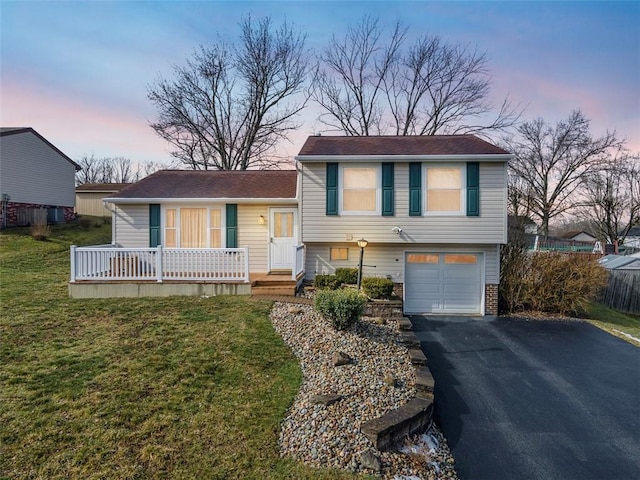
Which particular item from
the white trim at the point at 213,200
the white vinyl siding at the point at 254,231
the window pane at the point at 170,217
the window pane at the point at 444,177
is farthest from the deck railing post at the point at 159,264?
the window pane at the point at 444,177

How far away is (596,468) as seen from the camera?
3625 millimetres

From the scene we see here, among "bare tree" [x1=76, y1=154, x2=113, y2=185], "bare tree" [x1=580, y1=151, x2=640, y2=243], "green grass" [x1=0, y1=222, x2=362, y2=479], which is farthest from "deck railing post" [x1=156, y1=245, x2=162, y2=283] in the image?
"bare tree" [x1=76, y1=154, x2=113, y2=185]

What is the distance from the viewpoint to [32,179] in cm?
1941

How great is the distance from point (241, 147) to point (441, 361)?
2028cm

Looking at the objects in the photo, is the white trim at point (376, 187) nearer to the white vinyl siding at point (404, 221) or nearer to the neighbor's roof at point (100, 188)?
the white vinyl siding at point (404, 221)

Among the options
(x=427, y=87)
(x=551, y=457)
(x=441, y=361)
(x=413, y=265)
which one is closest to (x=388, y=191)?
(x=413, y=265)

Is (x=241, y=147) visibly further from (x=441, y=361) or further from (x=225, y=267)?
(x=441, y=361)

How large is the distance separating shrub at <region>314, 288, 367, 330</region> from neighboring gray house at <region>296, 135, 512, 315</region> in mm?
3666

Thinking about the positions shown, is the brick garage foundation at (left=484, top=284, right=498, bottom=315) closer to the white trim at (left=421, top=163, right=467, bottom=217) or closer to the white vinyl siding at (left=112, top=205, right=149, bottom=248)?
the white trim at (left=421, top=163, right=467, bottom=217)

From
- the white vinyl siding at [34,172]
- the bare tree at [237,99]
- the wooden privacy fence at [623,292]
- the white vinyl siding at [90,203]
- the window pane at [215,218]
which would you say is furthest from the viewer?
the white vinyl siding at [90,203]

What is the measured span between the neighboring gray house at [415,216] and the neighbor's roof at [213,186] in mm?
1804

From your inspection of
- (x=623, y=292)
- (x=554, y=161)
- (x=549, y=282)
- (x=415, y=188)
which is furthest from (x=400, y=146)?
(x=554, y=161)

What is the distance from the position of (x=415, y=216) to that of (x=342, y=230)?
2238 millimetres

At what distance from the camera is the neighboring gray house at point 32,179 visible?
17.8m
